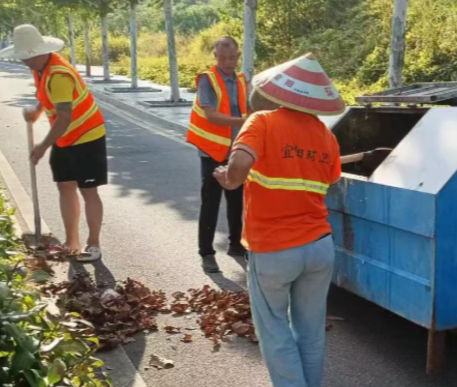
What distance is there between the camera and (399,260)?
3.76 m

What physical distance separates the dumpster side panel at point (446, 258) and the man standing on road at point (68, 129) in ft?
9.58

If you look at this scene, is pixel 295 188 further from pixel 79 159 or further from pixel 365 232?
pixel 79 159

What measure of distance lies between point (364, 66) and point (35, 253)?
40.8 feet

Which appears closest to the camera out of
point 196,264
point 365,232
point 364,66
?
point 365,232

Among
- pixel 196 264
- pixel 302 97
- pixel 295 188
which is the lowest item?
pixel 196 264

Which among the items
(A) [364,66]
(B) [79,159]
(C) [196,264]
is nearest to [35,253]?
(B) [79,159]

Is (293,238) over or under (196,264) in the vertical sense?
over

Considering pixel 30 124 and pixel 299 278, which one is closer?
pixel 299 278

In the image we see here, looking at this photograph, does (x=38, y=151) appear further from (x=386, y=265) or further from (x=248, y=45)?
(x=248, y=45)

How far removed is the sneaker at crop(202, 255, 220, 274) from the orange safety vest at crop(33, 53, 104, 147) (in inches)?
52.4

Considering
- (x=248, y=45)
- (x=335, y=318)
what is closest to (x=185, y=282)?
(x=335, y=318)

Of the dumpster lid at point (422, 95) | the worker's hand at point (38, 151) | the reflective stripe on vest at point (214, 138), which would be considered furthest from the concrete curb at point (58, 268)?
the dumpster lid at point (422, 95)

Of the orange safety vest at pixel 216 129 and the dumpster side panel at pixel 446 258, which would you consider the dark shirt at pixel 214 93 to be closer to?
the orange safety vest at pixel 216 129

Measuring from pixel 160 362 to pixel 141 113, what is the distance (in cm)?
1333
